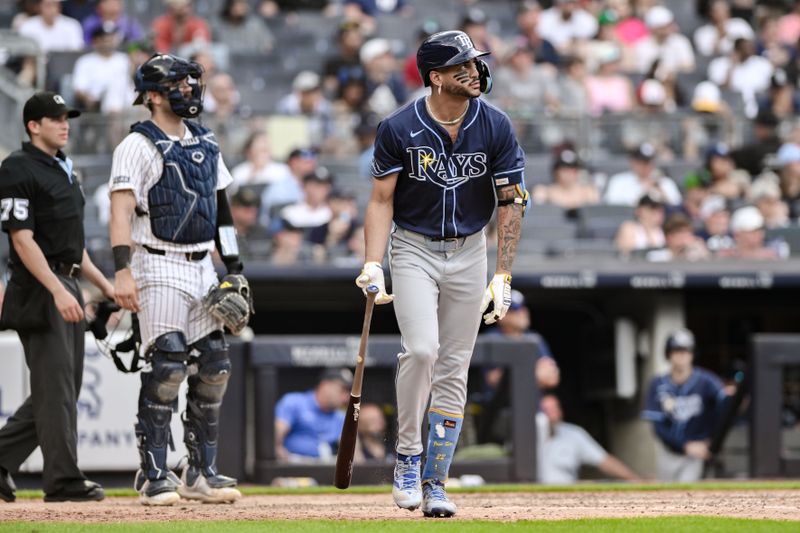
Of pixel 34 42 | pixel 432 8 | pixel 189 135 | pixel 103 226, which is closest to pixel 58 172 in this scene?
pixel 189 135

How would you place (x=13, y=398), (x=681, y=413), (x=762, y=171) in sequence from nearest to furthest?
(x=13, y=398) → (x=681, y=413) → (x=762, y=171)

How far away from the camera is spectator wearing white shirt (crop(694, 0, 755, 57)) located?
645 inches

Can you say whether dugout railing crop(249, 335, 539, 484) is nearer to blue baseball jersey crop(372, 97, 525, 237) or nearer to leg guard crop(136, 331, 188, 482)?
leg guard crop(136, 331, 188, 482)

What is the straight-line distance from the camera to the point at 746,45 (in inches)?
617

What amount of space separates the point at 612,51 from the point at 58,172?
9.30 meters

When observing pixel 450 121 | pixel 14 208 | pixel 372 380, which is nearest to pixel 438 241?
pixel 450 121

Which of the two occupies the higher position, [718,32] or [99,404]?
[718,32]

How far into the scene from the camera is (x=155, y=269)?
21.1ft

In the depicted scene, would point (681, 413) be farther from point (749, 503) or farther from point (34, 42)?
point (34, 42)

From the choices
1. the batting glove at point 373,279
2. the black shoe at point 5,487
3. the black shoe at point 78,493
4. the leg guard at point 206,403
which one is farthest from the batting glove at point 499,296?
the black shoe at point 5,487

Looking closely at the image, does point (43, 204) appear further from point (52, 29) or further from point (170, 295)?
point (52, 29)

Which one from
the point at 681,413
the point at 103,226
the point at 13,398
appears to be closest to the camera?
the point at 13,398

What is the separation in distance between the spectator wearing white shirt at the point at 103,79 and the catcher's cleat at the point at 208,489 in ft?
21.3

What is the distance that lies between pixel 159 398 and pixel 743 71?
10685 millimetres
